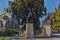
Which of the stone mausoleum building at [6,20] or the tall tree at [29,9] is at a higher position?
the tall tree at [29,9]

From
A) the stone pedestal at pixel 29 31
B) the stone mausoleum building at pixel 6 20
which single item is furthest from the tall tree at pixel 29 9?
the stone pedestal at pixel 29 31

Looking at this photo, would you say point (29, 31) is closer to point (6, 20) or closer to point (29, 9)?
point (29, 9)

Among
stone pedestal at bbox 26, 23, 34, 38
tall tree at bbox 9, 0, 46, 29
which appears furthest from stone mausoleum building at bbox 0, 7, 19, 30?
stone pedestal at bbox 26, 23, 34, 38

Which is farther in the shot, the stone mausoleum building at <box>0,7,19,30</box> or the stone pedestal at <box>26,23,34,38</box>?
the stone mausoleum building at <box>0,7,19,30</box>

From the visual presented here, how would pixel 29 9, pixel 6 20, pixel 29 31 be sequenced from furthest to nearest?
pixel 6 20
pixel 29 9
pixel 29 31

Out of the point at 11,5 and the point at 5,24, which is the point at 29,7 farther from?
the point at 5,24

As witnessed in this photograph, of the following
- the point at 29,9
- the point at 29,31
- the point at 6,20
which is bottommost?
the point at 29,31

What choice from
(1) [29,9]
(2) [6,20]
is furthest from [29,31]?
(2) [6,20]

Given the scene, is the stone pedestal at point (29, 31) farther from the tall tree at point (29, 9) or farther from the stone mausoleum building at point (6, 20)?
the stone mausoleum building at point (6, 20)

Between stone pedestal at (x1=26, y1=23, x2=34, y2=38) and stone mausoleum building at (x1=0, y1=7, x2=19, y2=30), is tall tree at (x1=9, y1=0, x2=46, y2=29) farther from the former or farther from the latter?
stone pedestal at (x1=26, y1=23, x2=34, y2=38)

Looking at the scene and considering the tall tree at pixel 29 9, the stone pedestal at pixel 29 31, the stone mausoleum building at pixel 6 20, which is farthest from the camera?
the stone mausoleum building at pixel 6 20

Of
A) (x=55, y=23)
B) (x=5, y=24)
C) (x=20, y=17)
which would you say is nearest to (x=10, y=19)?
(x=5, y=24)

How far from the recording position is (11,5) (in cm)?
3538

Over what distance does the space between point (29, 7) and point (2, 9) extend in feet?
37.4
